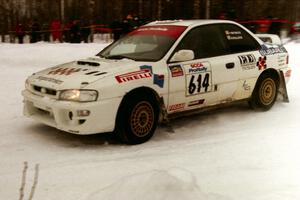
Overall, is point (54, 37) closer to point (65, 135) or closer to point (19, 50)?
point (19, 50)

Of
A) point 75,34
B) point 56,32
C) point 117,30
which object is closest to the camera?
point 117,30

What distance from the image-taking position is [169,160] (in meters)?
5.18

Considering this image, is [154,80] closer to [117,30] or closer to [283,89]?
[283,89]

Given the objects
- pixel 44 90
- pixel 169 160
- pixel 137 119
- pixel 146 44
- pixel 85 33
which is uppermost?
pixel 146 44

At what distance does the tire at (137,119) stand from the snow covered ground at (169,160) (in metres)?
0.12

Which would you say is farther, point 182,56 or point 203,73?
point 203,73

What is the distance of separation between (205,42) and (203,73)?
556 millimetres

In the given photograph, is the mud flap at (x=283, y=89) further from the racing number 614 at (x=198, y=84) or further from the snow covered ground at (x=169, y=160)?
the racing number 614 at (x=198, y=84)

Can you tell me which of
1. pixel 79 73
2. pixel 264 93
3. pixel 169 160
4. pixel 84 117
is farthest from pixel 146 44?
pixel 264 93

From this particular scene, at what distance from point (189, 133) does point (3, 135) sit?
2527 millimetres

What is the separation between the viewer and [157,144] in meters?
5.84

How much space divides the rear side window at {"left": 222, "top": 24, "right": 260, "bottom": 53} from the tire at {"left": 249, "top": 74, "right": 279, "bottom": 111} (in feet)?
1.83

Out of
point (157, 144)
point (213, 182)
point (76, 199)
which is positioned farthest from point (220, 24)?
point (76, 199)

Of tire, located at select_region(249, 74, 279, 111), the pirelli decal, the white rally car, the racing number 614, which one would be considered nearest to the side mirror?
the white rally car
